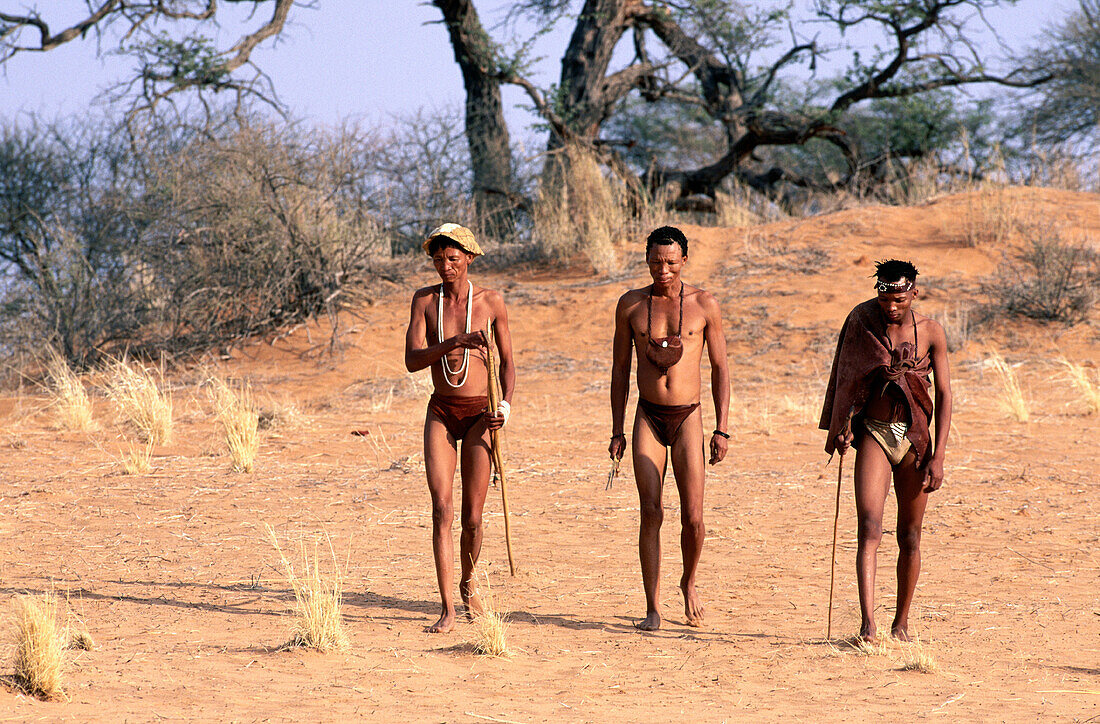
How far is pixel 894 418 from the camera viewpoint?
183 inches

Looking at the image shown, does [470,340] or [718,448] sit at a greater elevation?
[470,340]

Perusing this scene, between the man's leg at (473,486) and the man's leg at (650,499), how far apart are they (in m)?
0.66

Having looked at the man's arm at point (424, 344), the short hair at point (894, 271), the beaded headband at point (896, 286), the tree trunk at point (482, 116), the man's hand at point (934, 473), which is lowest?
the man's hand at point (934, 473)

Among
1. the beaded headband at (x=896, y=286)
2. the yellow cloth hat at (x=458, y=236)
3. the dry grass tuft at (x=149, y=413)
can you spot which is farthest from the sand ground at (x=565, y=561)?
the yellow cloth hat at (x=458, y=236)

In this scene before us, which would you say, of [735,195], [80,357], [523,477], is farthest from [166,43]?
[523,477]

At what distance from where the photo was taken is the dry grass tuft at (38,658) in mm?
3877

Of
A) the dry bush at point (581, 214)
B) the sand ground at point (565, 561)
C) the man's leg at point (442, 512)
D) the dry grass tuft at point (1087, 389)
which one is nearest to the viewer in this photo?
the sand ground at point (565, 561)

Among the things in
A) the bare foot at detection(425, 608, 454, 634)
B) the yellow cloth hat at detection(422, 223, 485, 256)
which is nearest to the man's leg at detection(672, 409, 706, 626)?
the bare foot at detection(425, 608, 454, 634)

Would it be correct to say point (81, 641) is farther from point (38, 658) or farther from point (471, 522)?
point (471, 522)

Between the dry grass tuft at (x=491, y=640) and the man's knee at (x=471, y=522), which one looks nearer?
the dry grass tuft at (x=491, y=640)

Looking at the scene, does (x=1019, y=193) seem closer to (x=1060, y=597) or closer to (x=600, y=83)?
(x=600, y=83)

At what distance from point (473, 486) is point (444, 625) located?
605 millimetres

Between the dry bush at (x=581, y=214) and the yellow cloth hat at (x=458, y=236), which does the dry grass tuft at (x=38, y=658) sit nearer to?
the yellow cloth hat at (x=458, y=236)

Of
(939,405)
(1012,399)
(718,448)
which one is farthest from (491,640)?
(1012,399)
